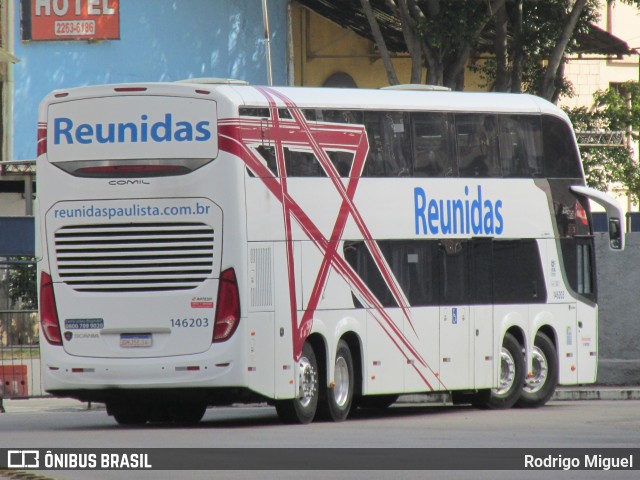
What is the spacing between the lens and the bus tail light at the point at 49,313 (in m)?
18.0

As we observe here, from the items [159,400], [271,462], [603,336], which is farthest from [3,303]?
[271,462]

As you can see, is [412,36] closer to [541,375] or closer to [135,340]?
[541,375]

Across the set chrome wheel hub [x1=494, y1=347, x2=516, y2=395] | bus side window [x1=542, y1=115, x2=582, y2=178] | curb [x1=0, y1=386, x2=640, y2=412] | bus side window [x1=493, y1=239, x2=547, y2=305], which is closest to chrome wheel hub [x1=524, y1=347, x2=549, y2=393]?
chrome wheel hub [x1=494, y1=347, x2=516, y2=395]

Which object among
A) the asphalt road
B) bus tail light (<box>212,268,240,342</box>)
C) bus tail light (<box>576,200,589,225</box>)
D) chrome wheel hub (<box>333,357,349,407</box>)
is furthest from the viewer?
bus tail light (<box>576,200,589,225</box>)

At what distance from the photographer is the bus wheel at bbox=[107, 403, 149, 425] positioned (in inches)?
754

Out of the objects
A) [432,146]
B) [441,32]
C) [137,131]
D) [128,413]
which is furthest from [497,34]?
[137,131]

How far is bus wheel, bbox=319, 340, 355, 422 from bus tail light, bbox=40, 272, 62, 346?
2993 millimetres

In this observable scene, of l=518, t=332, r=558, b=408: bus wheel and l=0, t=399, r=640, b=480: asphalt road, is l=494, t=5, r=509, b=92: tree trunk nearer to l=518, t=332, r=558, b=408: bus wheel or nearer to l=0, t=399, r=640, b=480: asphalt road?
l=518, t=332, r=558, b=408: bus wheel

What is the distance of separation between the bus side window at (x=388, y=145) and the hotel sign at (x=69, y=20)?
23.5 metres

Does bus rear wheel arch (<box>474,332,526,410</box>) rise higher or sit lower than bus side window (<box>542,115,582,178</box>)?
lower

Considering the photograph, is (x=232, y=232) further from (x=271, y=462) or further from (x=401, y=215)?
(x=271, y=462)

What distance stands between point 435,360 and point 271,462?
24.5 feet

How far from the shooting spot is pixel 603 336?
2658 cm

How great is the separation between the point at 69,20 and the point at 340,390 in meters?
25.0
